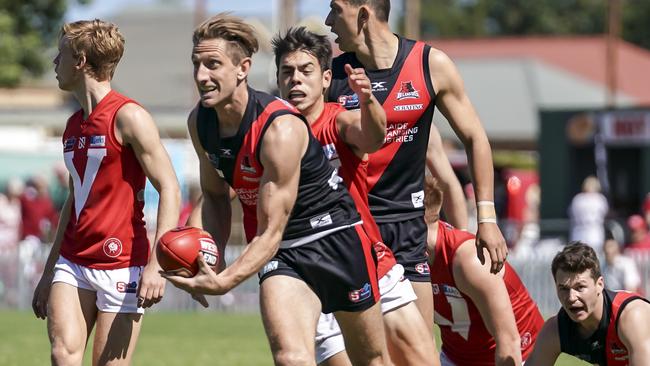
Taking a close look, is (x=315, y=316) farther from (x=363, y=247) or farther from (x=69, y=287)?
(x=69, y=287)

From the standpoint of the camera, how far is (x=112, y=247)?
23.3 feet

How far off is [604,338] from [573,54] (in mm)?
48464

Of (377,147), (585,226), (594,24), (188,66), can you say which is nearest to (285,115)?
(377,147)

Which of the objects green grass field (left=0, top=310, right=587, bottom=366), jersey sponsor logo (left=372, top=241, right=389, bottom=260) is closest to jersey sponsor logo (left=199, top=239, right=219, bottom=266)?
jersey sponsor logo (left=372, top=241, right=389, bottom=260)

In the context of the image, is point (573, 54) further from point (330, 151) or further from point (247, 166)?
point (247, 166)

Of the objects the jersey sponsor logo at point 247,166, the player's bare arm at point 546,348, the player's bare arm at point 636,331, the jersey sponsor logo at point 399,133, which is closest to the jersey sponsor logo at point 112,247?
the jersey sponsor logo at point 247,166

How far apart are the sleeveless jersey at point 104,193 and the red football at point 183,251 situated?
0.81 m

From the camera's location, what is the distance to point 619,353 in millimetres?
7855

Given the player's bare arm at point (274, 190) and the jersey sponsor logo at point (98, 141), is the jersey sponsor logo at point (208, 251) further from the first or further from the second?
the jersey sponsor logo at point (98, 141)

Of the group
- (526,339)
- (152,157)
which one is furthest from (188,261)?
(526,339)

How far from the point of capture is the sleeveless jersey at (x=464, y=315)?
26.8 feet

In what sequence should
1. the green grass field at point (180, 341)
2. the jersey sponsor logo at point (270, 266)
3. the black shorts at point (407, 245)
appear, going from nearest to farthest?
the jersey sponsor logo at point (270, 266)
the black shorts at point (407, 245)
the green grass field at point (180, 341)

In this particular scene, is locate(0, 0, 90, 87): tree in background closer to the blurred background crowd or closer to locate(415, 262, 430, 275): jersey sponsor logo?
the blurred background crowd

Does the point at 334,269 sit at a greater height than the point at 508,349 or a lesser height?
greater
